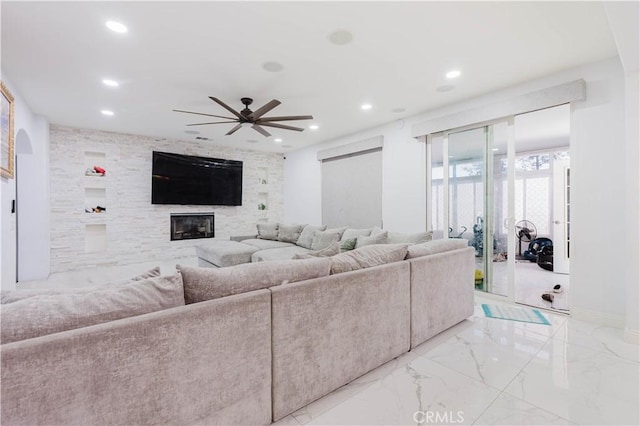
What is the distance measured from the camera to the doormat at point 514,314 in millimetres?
2969

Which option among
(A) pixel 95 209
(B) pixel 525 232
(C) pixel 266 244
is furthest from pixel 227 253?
(B) pixel 525 232

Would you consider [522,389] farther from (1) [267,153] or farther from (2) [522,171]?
(1) [267,153]

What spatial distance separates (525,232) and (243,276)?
6823mm

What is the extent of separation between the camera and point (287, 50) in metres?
2.65

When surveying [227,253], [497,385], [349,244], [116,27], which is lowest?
[497,385]

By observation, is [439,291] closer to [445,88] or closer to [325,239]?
[325,239]

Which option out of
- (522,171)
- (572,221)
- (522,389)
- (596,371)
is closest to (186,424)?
(522,389)

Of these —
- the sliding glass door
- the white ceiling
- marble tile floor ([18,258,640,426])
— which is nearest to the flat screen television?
the white ceiling

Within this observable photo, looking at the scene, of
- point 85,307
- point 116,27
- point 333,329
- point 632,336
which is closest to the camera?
point 85,307

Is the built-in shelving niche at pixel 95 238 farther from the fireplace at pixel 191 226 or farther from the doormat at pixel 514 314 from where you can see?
the doormat at pixel 514 314

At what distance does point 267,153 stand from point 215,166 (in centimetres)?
147

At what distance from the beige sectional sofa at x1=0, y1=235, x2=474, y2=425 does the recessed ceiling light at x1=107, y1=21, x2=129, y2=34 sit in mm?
2147

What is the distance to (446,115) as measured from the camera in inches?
160

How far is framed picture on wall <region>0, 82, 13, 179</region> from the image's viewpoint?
9.36 ft
